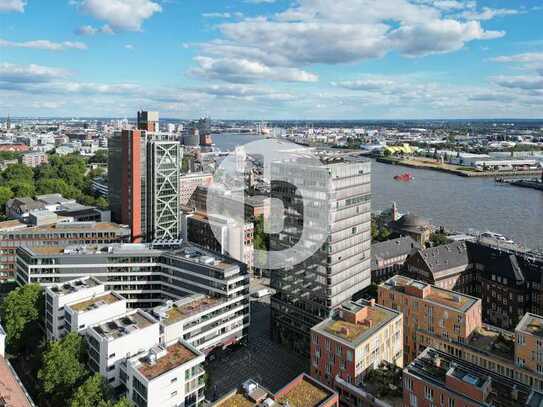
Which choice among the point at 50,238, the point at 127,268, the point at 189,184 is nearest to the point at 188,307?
the point at 127,268

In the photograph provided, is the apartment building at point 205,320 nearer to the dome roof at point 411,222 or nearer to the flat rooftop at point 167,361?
the flat rooftop at point 167,361

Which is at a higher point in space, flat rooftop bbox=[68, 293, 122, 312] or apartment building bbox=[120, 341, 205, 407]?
flat rooftop bbox=[68, 293, 122, 312]

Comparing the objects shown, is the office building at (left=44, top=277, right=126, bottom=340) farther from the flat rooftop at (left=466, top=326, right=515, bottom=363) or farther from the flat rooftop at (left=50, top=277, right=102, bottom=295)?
the flat rooftop at (left=466, top=326, right=515, bottom=363)

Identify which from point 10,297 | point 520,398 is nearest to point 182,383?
point 520,398

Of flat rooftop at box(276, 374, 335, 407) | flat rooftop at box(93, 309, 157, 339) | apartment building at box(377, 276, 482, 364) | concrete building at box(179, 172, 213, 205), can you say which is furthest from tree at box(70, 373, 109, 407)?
concrete building at box(179, 172, 213, 205)

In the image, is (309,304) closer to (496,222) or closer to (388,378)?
(388,378)
